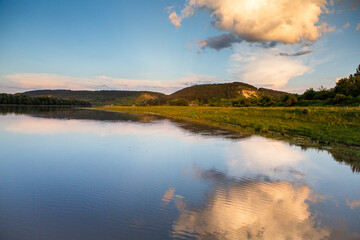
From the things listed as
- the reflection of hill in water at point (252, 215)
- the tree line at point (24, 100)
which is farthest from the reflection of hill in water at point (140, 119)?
the tree line at point (24, 100)

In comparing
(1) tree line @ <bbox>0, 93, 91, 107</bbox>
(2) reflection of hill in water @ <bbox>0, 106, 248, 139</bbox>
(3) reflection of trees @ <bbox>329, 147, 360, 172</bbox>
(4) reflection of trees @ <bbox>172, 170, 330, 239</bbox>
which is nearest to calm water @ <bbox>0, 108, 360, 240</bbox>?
(4) reflection of trees @ <bbox>172, 170, 330, 239</bbox>

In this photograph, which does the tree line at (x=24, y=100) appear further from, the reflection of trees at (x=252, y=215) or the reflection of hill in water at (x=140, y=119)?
the reflection of trees at (x=252, y=215)

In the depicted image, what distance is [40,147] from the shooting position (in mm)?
12234

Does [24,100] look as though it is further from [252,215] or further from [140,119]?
Answer: [252,215]

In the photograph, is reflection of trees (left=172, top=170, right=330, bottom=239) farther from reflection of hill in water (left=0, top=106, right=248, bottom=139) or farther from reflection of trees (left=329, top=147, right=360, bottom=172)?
reflection of hill in water (left=0, top=106, right=248, bottom=139)

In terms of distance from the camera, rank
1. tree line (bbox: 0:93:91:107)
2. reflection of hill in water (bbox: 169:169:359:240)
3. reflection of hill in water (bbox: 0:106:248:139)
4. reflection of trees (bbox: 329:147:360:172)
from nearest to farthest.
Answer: reflection of hill in water (bbox: 169:169:359:240) → reflection of trees (bbox: 329:147:360:172) → reflection of hill in water (bbox: 0:106:248:139) → tree line (bbox: 0:93:91:107)

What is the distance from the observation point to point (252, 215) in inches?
196

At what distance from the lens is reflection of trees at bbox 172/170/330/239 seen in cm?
427

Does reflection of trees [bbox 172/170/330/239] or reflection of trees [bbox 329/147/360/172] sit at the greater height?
reflection of trees [bbox 329/147/360/172]

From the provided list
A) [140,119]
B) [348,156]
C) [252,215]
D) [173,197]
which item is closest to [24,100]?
[140,119]

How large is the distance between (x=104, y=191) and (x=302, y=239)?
498cm

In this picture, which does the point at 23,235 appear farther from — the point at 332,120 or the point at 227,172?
the point at 332,120

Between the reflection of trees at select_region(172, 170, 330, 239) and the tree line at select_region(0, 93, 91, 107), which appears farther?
the tree line at select_region(0, 93, 91, 107)

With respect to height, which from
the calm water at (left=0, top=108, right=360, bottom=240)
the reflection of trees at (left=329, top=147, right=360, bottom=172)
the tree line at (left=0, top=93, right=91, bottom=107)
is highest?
the tree line at (left=0, top=93, right=91, bottom=107)
